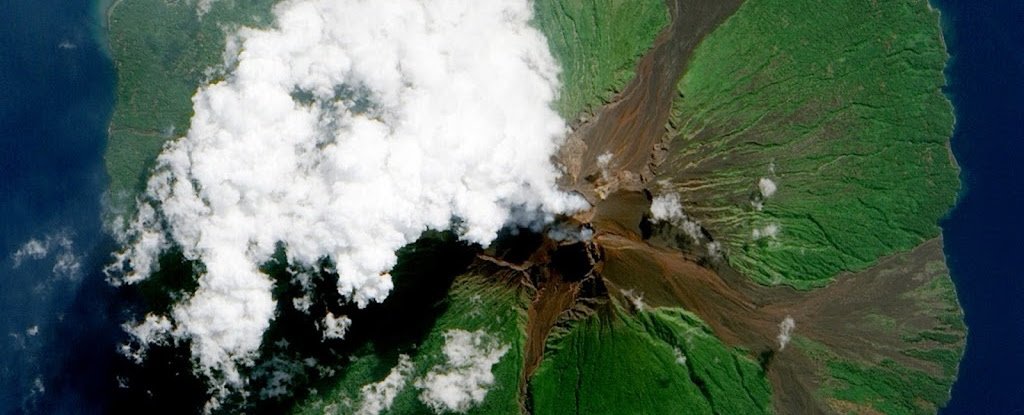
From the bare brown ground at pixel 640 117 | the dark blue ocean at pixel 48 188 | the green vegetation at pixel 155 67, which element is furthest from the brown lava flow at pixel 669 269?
the dark blue ocean at pixel 48 188

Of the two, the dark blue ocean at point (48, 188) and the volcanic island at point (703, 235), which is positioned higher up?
the dark blue ocean at point (48, 188)

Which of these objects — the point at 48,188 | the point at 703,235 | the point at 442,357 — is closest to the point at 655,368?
the point at 703,235

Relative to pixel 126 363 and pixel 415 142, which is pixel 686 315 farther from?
pixel 126 363

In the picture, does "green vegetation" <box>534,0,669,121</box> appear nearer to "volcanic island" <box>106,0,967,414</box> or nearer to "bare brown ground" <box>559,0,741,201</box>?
"volcanic island" <box>106,0,967,414</box>

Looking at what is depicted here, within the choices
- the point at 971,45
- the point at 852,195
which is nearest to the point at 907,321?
the point at 852,195

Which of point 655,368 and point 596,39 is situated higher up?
point 596,39

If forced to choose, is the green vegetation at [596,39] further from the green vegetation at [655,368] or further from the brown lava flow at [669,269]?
the green vegetation at [655,368]

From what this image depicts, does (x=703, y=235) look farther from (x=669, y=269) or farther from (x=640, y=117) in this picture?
(x=640, y=117)
